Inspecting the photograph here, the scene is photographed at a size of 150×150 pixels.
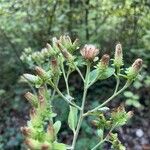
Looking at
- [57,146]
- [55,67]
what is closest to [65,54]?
[55,67]

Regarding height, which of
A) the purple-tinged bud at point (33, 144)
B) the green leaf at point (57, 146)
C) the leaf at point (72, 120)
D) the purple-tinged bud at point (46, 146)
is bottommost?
the leaf at point (72, 120)

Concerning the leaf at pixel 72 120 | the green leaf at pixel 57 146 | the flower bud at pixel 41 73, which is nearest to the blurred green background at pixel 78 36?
the leaf at pixel 72 120

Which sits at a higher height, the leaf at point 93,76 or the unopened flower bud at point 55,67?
the unopened flower bud at point 55,67

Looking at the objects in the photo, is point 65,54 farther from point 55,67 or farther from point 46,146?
point 46,146

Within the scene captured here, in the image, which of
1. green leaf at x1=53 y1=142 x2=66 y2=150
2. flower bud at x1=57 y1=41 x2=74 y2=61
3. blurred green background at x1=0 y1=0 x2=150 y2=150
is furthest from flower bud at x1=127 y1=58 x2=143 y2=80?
blurred green background at x1=0 y1=0 x2=150 y2=150

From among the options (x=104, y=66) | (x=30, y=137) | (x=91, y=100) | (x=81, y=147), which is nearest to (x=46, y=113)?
(x=30, y=137)

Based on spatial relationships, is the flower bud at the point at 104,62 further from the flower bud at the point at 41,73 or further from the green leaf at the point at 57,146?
the green leaf at the point at 57,146
